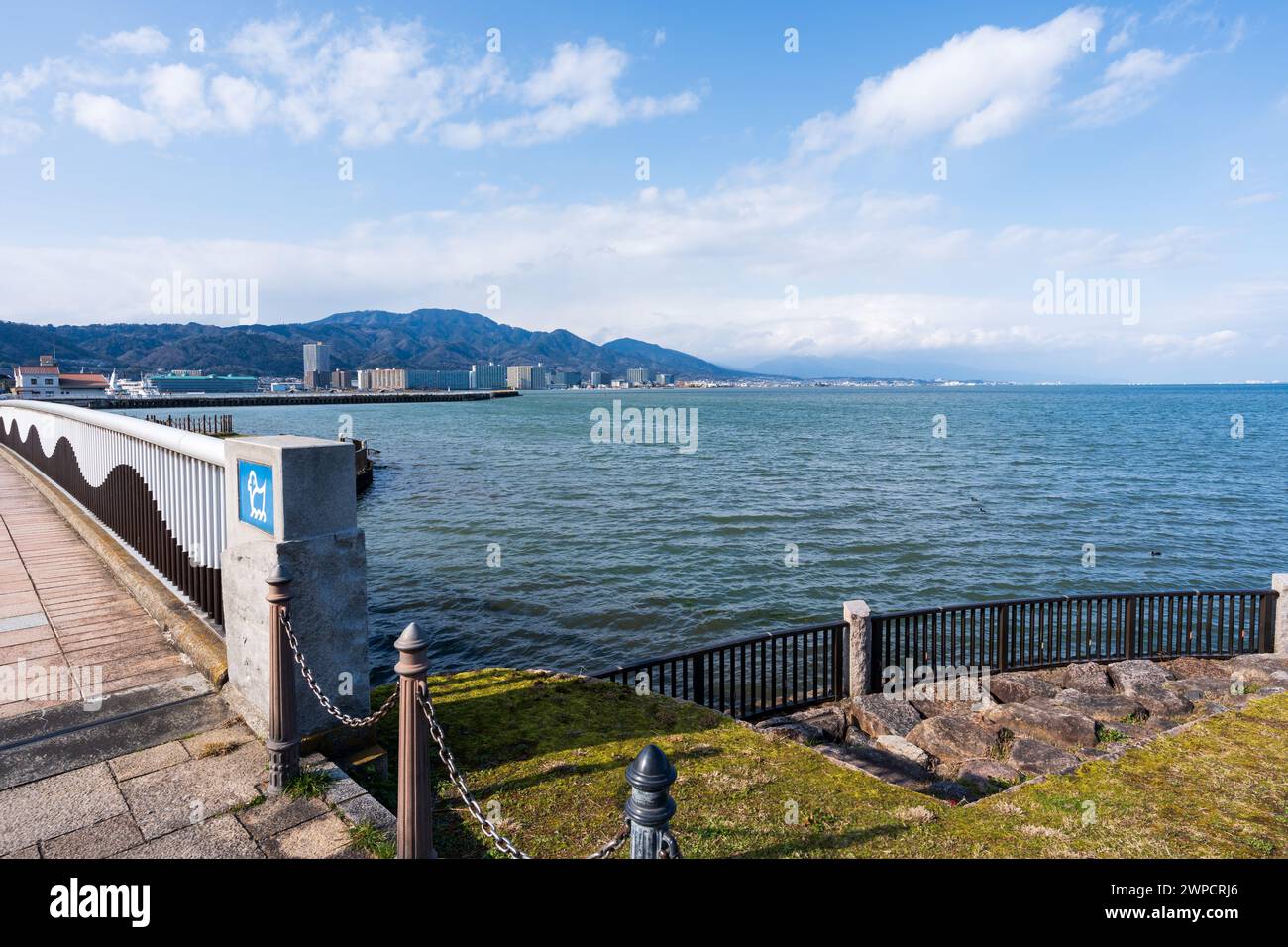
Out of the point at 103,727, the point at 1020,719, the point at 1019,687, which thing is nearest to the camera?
the point at 103,727

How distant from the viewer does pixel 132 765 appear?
15.4ft

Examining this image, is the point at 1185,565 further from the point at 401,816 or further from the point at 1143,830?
the point at 401,816

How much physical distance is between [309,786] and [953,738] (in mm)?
7238

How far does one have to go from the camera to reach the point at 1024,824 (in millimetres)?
5062

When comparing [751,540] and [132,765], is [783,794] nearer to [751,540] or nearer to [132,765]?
[132,765]

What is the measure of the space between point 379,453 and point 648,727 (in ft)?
170

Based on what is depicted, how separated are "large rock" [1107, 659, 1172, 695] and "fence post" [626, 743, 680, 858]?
10156 mm

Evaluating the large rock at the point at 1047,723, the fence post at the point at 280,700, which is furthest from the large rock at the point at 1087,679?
the fence post at the point at 280,700

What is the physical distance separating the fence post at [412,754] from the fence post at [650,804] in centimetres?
126

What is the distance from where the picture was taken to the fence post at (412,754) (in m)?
3.51

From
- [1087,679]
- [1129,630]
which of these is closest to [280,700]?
[1087,679]

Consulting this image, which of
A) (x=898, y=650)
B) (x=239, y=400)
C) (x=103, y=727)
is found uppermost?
(x=239, y=400)

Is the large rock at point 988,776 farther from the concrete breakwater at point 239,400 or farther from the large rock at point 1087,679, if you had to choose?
the concrete breakwater at point 239,400
